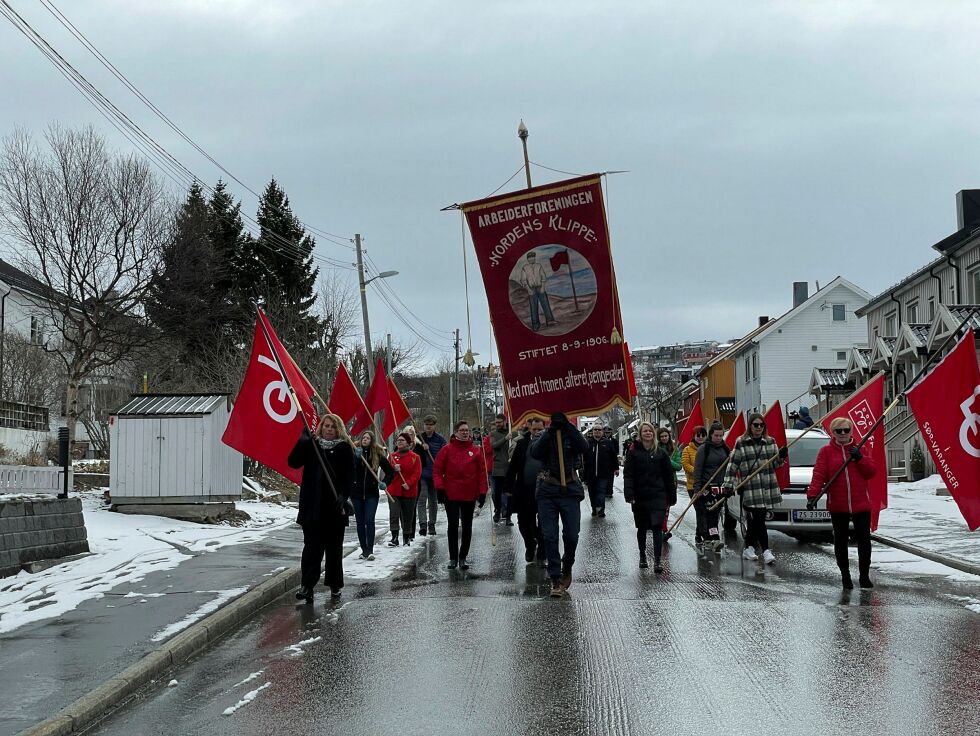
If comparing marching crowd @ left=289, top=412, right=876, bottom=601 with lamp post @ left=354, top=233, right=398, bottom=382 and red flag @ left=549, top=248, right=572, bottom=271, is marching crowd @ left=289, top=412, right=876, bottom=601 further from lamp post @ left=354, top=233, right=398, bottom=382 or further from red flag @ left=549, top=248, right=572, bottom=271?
lamp post @ left=354, top=233, right=398, bottom=382

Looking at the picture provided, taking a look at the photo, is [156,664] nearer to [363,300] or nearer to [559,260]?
[559,260]

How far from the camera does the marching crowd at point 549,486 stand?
10.8 metres

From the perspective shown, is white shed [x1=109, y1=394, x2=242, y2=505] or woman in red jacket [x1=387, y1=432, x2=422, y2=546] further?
white shed [x1=109, y1=394, x2=242, y2=505]

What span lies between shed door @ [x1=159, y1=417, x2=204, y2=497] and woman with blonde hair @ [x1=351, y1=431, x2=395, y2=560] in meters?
5.03

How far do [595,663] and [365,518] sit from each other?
7.08 meters

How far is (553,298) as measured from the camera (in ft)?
39.5

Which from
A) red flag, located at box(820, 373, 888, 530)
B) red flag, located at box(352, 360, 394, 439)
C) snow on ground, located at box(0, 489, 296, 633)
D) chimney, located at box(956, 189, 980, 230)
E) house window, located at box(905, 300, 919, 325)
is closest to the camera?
snow on ground, located at box(0, 489, 296, 633)

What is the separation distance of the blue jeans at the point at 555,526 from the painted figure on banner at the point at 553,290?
1923 millimetres

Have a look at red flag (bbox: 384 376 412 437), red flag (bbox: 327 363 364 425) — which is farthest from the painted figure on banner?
red flag (bbox: 384 376 412 437)

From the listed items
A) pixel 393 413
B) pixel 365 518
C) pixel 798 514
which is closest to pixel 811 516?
pixel 798 514

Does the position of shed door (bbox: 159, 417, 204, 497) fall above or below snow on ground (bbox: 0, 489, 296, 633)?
above

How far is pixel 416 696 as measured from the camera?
650 cm

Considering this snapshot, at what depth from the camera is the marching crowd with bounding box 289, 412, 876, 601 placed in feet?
35.3

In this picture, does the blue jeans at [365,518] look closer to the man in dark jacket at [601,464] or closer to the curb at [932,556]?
the curb at [932,556]
